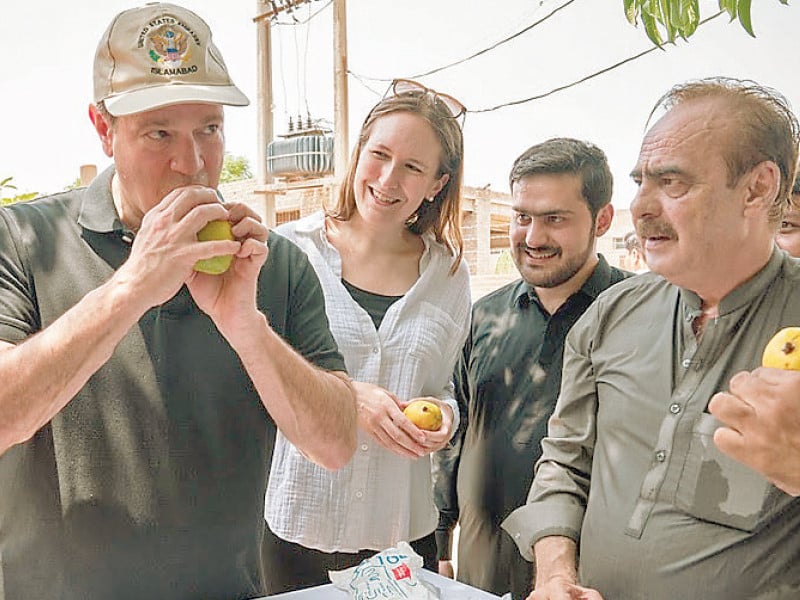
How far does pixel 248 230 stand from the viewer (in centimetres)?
116

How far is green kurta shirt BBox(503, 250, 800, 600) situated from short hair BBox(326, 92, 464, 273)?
53 cm

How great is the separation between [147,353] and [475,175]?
8.24 ft

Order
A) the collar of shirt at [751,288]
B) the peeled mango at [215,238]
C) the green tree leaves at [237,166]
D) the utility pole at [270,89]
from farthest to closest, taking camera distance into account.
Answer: the green tree leaves at [237,166]
the utility pole at [270,89]
the collar of shirt at [751,288]
the peeled mango at [215,238]

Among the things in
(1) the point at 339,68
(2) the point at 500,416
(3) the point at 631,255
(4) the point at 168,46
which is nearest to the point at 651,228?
(2) the point at 500,416

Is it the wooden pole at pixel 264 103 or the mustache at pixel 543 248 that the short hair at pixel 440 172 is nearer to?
the mustache at pixel 543 248

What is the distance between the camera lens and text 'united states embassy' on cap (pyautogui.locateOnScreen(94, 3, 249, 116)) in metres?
1.16

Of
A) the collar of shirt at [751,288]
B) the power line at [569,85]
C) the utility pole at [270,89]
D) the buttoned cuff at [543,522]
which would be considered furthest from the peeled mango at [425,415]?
the utility pole at [270,89]

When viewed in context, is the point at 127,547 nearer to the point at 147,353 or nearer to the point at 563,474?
the point at 147,353

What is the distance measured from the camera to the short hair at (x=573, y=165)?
194cm

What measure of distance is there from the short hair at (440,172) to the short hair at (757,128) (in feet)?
2.03

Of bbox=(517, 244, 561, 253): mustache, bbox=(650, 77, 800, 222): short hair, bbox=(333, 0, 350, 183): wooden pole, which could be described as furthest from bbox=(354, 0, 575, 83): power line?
bbox=(650, 77, 800, 222): short hair

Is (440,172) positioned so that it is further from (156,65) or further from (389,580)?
(389,580)

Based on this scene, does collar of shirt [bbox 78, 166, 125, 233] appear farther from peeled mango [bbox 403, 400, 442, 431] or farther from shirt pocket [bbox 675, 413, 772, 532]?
shirt pocket [bbox 675, 413, 772, 532]

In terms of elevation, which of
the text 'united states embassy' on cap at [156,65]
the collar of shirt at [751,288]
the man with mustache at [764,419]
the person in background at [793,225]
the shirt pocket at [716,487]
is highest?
the text 'united states embassy' on cap at [156,65]
